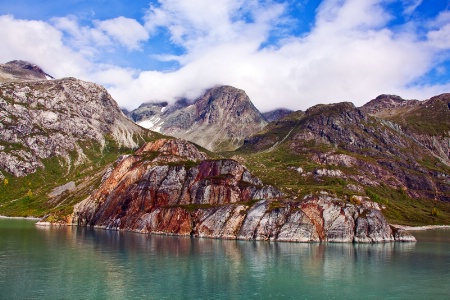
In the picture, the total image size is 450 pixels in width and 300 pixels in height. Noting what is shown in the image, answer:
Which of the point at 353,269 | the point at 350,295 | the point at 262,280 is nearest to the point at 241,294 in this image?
the point at 262,280

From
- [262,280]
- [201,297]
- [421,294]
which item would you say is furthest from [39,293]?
[421,294]

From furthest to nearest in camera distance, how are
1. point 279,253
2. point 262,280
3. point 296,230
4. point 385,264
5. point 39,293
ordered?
point 296,230
point 279,253
point 385,264
point 262,280
point 39,293

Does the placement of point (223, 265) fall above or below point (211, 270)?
above

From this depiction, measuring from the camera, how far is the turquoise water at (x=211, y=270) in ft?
274

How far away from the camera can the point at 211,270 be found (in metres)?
107

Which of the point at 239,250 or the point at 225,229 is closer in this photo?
the point at 239,250

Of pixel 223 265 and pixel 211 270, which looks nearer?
pixel 211 270

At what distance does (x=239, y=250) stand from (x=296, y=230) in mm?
41301

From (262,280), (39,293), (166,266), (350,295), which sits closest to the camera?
(39,293)

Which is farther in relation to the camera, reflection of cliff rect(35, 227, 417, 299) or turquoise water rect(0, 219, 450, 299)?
reflection of cliff rect(35, 227, 417, 299)

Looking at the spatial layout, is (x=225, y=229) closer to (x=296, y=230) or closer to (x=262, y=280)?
(x=296, y=230)

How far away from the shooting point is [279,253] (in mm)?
140625

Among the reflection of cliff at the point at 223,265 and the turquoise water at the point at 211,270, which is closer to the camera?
the turquoise water at the point at 211,270

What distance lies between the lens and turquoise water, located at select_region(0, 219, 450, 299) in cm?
8362
